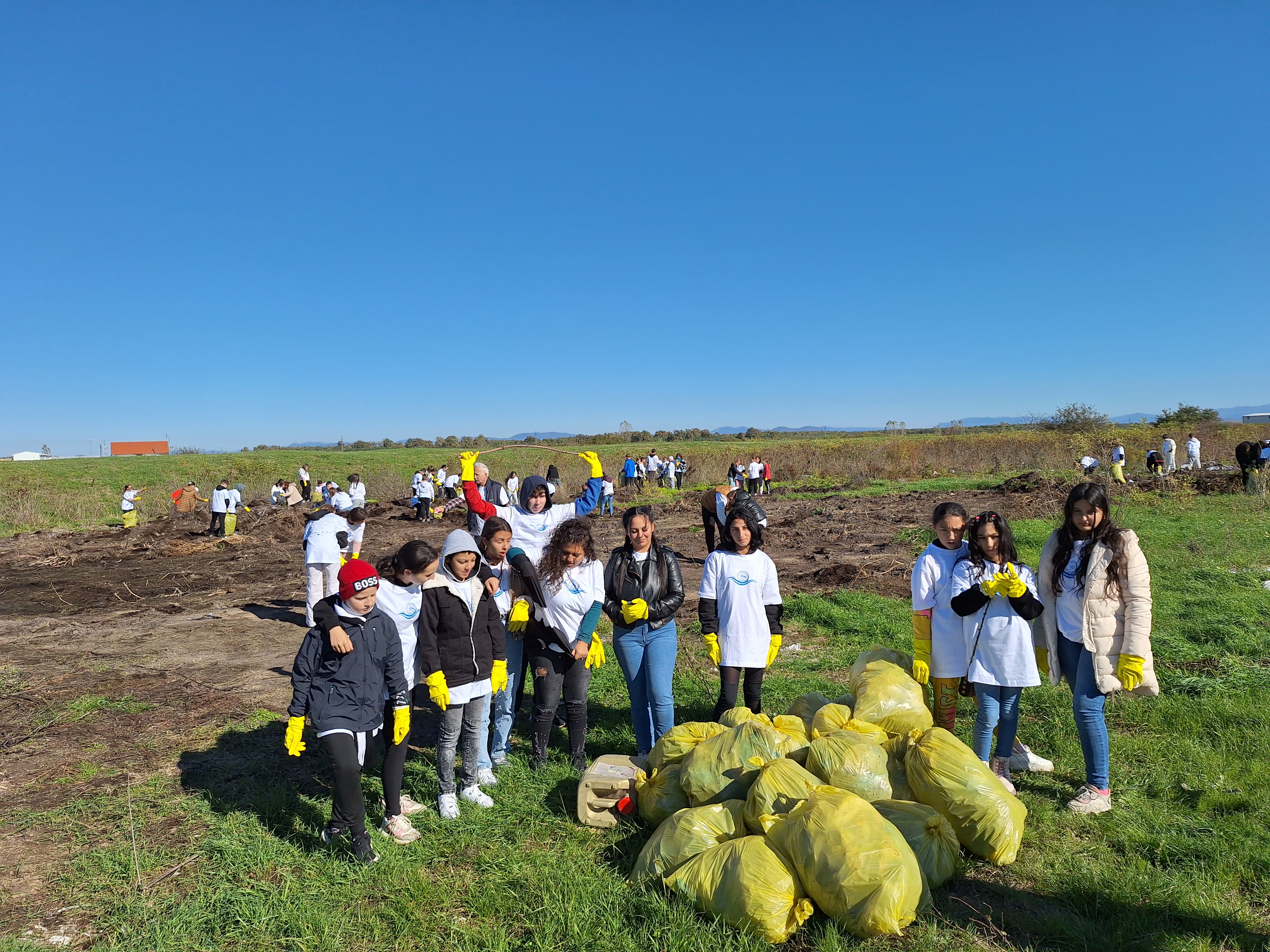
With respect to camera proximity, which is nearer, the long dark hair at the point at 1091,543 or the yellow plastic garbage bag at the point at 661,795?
the yellow plastic garbage bag at the point at 661,795

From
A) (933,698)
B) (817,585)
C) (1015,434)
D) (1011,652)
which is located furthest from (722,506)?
(1015,434)

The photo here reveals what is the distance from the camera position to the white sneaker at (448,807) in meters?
4.02

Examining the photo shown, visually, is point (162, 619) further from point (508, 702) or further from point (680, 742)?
point (680, 742)

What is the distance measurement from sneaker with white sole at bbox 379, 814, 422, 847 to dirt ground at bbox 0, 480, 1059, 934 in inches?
57.6

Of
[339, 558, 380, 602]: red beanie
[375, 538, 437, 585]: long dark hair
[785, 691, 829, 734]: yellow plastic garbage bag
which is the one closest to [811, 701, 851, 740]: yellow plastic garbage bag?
[785, 691, 829, 734]: yellow plastic garbage bag

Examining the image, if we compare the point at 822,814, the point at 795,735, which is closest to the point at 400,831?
the point at 795,735

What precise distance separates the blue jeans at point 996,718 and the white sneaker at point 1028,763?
0.33 meters

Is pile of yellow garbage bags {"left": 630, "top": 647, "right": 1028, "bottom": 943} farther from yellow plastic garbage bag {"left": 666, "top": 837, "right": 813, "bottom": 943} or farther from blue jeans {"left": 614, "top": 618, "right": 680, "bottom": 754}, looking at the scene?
blue jeans {"left": 614, "top": 618, "right": 680, "bottom": 754}

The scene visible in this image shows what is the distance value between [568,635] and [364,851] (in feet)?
5.39

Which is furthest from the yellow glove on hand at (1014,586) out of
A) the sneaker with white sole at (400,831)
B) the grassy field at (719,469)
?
the grassy field at (719,469)

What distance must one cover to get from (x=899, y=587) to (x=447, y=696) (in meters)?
8.19

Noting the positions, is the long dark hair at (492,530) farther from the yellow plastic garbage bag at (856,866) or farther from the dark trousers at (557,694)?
the yellow plastic garbage bag at (856,866)

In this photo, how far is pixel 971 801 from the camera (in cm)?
328

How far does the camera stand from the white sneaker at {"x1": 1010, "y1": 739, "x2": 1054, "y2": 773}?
4484 millimetres
